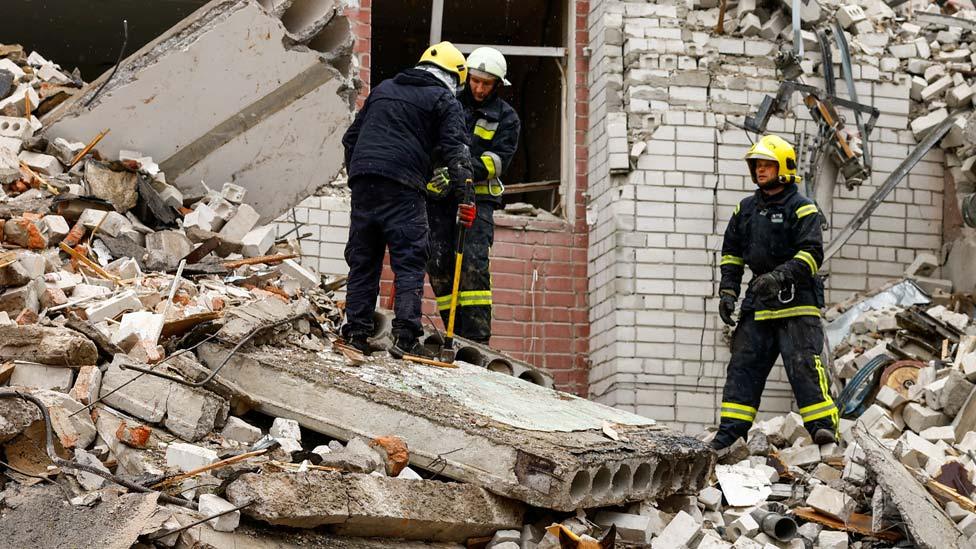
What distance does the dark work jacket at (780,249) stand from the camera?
7.77 m

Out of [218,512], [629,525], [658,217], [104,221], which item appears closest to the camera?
[218,512]

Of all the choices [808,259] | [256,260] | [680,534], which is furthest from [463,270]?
[680,534]

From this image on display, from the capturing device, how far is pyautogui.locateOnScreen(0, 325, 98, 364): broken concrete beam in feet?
18.2

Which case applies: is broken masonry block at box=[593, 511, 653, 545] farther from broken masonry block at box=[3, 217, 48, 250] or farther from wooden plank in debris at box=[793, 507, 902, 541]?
broken masonry block at box=[3, 217, 48, 250]

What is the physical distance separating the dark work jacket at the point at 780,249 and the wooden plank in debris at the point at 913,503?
1255mm

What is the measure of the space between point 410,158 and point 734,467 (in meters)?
2.40

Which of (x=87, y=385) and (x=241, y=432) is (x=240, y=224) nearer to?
(x=241, y=432)

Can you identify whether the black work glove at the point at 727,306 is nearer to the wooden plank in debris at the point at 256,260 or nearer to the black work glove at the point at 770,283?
the black work glove at the point at 770,283

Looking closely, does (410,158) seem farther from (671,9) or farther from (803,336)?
(671,9)

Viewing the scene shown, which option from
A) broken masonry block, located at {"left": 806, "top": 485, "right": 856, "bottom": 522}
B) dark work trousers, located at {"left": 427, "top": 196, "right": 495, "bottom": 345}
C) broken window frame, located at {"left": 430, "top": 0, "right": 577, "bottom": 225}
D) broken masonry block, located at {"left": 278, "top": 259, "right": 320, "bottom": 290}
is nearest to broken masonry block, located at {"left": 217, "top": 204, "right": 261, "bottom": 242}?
broken masonry block, located at {"left": 278, "top": 259, "right": 320, "bottom": 290}

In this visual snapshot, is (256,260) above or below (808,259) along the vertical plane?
below

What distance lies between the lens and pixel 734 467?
7.22 metres

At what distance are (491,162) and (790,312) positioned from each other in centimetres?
198

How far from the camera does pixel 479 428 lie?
5898mm
